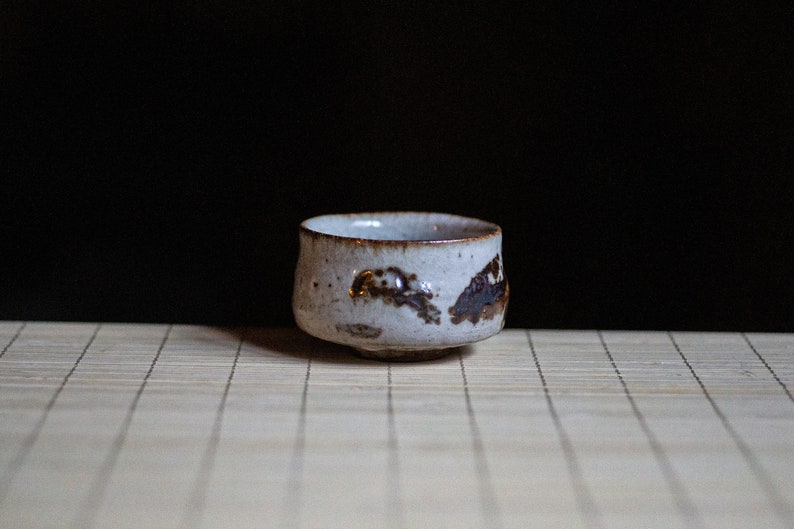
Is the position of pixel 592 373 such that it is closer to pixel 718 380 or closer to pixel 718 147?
pixel 718 380

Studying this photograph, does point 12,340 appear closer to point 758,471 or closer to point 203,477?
point 203,477

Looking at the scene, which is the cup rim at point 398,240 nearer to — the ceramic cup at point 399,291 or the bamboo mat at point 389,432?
the ceramic cup at point 399,291

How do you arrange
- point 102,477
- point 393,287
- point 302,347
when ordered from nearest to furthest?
point 102,477 → point 393,287 → point 302,347

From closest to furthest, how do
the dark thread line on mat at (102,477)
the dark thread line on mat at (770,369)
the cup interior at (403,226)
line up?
the dark thread line on mat at (102,477), the dark thread line on mat at (770,369), the cup interior at (403,226)

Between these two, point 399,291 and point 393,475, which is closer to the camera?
point 393,475

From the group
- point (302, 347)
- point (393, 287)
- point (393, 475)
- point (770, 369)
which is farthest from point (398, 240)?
point (770, 369)

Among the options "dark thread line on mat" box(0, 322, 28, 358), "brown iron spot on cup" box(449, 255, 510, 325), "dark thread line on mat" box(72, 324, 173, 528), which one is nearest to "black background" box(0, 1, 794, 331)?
"dark thread line on mat" box(0, 322, 28, 358)

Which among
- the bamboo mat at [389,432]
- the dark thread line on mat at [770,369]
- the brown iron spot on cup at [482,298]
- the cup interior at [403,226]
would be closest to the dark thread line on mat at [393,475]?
the bamboo mat at [389,432]
